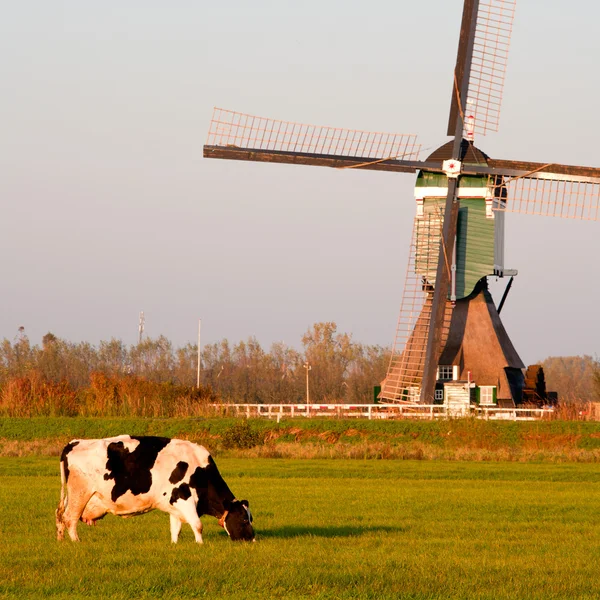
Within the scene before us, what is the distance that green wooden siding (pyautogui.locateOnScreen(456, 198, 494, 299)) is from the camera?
4294cm

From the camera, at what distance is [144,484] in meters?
13.6

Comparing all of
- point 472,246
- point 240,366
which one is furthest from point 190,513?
point 240,366

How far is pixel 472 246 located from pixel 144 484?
30.8 metres

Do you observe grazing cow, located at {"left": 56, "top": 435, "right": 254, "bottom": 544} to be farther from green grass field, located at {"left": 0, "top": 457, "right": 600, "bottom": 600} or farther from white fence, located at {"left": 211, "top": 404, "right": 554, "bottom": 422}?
white fence, located at {"left": 211, "top": 404, "right": 554, "bottom": 422}

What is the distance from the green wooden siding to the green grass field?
19.0m

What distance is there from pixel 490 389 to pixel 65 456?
3152 cm

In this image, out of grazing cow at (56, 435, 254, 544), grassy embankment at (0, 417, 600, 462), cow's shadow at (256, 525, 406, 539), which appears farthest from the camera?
grassy embankment at (0, 417, 600, 462)

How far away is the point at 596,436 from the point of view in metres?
39.1

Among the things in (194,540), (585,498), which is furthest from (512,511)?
(194,540)

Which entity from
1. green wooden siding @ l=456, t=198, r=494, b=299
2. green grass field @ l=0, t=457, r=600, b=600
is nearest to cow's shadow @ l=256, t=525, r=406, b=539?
green grass field @ l=0, t=457, r=600, b=600

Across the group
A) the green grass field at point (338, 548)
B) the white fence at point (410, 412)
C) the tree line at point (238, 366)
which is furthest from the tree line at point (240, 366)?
the green grass field at point (338, 548)

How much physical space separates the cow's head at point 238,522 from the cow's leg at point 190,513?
537 mm

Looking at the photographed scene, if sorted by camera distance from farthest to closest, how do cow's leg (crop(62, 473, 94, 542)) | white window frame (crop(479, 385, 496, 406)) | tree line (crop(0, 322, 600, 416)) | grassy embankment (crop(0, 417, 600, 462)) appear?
tree line (crop(0, 322, 600, 416))
white window frame (crop(479, 385, 496, 406))
grassy embankment (crop(0, 417, 600, 462))
cow's leg (crop(62, 473, 94, 542))

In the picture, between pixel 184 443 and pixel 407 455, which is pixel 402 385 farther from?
pixel 184 443
